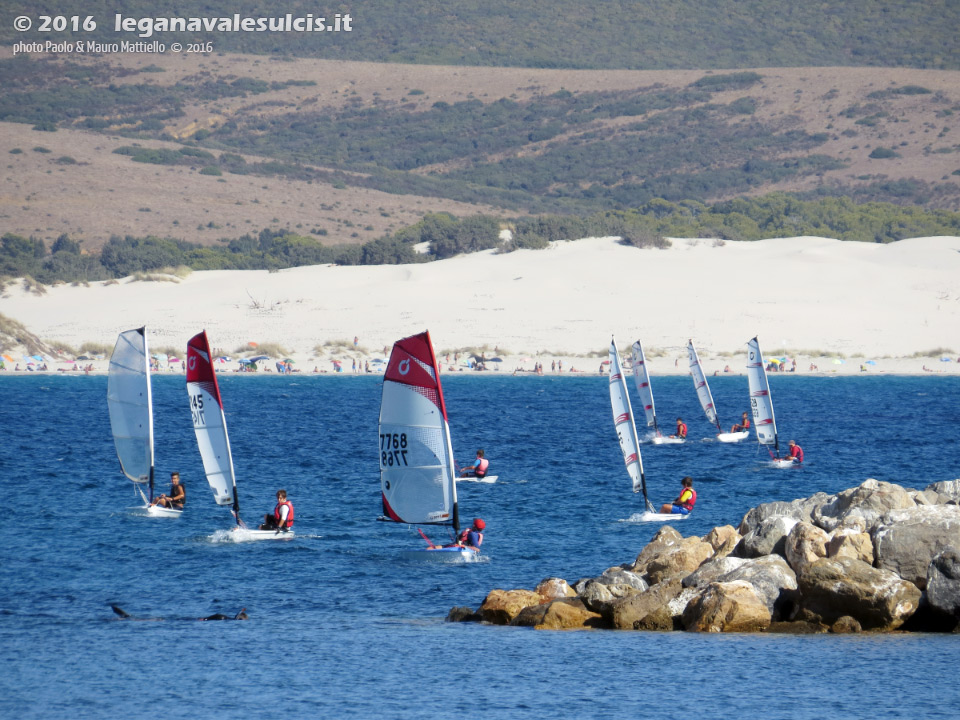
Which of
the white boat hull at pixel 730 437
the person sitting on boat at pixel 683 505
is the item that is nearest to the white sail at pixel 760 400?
the white boat hull at pixel 730 437

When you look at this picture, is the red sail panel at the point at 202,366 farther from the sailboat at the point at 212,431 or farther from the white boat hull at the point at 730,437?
the white boat hull at the point at 730,437

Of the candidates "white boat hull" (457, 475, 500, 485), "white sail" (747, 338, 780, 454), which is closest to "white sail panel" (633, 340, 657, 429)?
"white sail" (747, 338, 780, 454)

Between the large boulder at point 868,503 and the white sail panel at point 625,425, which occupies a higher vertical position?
the white sail panel at point 625,425

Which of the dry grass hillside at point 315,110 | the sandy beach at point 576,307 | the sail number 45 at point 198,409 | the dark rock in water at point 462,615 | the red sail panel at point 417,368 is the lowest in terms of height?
the dark rock in water at point 462,615

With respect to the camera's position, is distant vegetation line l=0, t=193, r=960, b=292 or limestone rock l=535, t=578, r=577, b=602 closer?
limestone rock l=535, t=578, r=577, b=602

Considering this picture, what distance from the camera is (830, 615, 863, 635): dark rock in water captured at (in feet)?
65.1

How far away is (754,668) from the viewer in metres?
17.8

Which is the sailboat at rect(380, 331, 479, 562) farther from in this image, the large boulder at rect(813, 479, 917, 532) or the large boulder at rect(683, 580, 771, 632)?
the large boulder at rect(813, 479, 917, 532)

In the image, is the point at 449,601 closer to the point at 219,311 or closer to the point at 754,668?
the point at 754,668

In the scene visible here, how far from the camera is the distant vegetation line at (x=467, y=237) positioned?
114 metres

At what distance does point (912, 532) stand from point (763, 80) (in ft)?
546

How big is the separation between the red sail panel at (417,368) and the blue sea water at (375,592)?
347cm

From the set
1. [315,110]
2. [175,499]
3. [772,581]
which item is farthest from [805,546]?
[315,110]

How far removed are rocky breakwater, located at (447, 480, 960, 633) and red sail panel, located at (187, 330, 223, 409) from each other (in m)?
9.67
